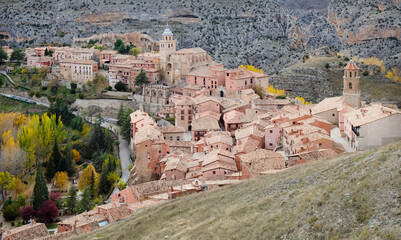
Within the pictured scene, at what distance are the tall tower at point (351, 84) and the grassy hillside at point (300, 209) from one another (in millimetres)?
16936

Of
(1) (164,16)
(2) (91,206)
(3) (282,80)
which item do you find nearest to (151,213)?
(2) (91,206)

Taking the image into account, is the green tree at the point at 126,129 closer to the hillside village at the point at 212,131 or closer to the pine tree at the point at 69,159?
the hillside village at the point at 212,131

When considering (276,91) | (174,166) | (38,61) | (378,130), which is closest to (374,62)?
(276,91)

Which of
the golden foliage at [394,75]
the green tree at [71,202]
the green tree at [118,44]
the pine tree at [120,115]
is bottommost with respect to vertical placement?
the green tree at [71,202]

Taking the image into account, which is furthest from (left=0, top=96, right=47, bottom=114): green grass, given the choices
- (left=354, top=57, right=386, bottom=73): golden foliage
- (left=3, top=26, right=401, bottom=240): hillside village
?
(left=354, top=57, right=386, bottom=73): golden foliage

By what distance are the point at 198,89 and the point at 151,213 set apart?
1121 inches

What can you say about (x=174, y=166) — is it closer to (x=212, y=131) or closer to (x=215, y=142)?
(x=215, y=142)

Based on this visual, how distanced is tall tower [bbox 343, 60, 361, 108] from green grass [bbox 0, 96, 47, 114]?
35.2 m

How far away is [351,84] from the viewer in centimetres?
3700

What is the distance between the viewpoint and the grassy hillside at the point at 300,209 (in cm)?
1308

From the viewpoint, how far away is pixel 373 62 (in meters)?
66.4

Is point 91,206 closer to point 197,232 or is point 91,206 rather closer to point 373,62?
point 197,232

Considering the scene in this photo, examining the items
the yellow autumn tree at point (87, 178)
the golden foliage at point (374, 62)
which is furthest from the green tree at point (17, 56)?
the golden foliage at point (374, 62)

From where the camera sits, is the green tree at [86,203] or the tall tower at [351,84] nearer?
the green tree at [86,203]
